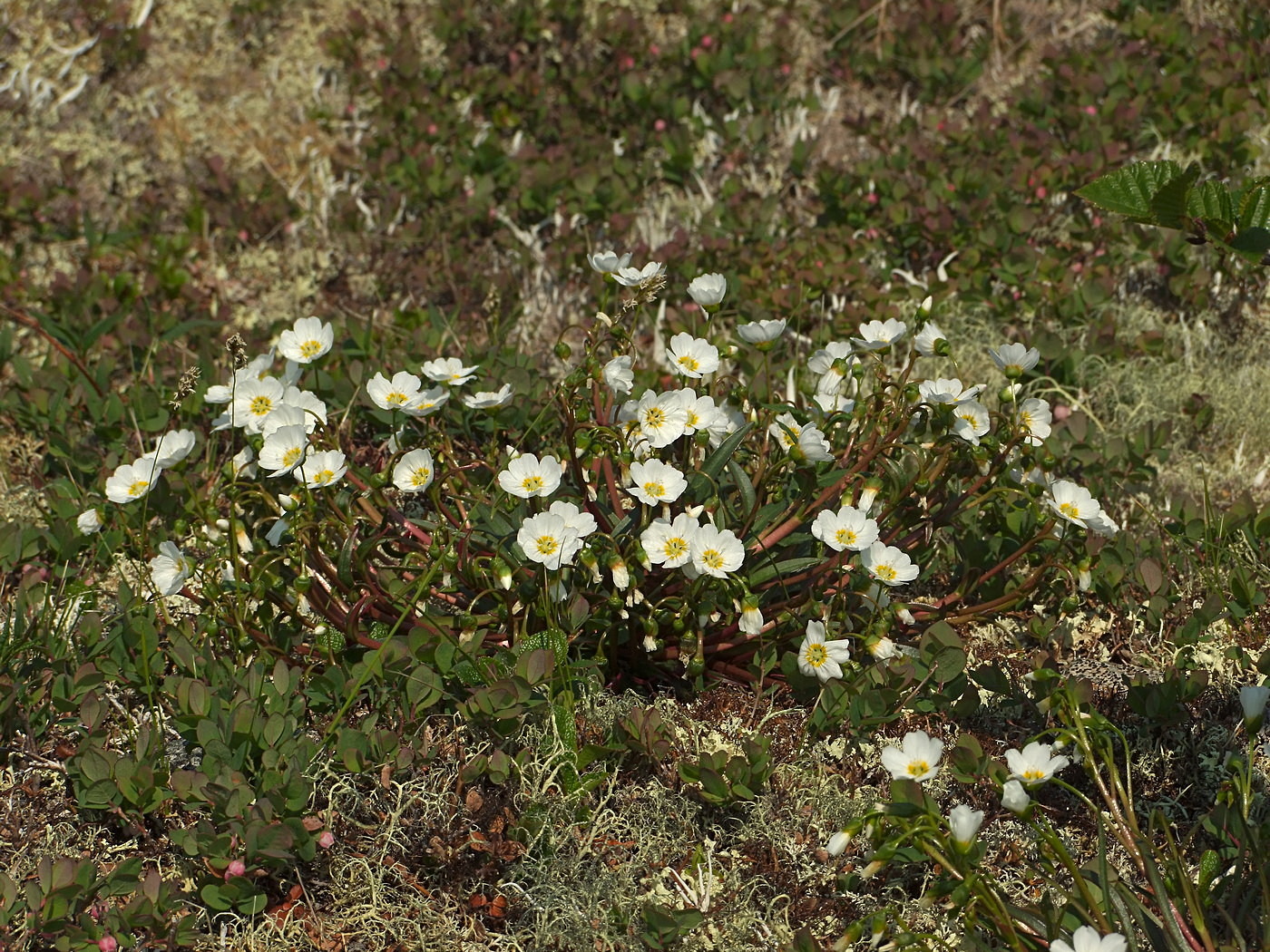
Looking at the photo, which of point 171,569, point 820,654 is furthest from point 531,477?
point 171,569

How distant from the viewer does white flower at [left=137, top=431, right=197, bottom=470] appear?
315 cm

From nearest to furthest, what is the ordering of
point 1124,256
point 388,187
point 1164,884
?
1. point 1164,884
2. point 1124,256
3. point 388,187

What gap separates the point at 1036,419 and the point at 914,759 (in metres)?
1.08

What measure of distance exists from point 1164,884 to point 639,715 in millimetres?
1079

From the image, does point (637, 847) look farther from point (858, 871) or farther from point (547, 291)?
point (547, 291)

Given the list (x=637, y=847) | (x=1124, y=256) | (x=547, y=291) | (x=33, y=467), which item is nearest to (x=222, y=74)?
(x=547, y=291)

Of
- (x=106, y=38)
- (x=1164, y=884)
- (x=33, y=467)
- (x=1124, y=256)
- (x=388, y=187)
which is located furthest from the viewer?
(x=106, y=38)

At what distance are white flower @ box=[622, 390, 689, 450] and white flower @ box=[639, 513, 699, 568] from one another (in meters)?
0.22

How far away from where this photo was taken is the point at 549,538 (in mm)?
2643

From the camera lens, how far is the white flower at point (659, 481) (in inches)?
107

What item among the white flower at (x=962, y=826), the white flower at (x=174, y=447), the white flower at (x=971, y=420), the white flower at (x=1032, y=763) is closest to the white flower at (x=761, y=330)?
the white flower at (x=971, y=420)

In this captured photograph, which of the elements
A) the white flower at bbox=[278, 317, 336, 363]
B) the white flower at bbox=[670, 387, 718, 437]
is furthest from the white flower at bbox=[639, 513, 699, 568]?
the white flower at bbox=[278, 317, 336, 363]

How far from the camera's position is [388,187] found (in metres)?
5.05

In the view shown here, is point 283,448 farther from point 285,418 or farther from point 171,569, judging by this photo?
point 171,569
